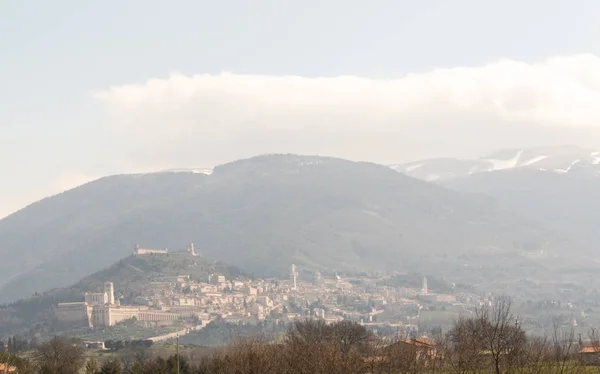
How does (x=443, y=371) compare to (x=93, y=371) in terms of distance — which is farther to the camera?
(x=93, y=371)

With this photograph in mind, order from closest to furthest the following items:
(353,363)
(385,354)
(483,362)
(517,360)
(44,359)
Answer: (517,360) → (353,363) → (483,362) → (385,354) → (44,359)

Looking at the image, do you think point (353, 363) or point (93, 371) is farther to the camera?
point (93, 371)

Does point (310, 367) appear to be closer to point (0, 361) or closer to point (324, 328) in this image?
point (0, 361)

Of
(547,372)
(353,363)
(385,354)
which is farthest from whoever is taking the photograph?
(385,354)

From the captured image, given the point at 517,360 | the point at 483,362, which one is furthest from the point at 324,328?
the point at 517,360

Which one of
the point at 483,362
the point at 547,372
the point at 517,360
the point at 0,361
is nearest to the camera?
the point at 547,372

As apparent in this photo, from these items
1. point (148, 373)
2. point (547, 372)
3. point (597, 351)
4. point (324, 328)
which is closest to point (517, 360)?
point (547, 372)

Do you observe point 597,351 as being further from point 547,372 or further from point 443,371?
point 547,372

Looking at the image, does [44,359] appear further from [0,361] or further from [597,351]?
[597,351]

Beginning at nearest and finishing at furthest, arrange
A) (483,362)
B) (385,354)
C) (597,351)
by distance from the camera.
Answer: (483,362) < (385,354) < (597,351)
